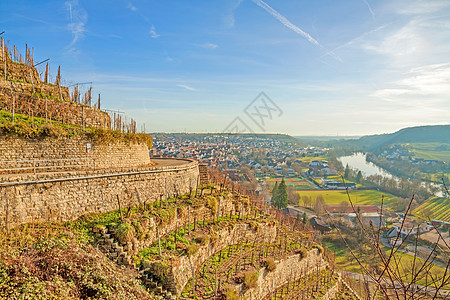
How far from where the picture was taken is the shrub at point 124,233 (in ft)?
34.9

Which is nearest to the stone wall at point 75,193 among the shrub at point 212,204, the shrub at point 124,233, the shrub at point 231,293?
the shrub at point 124,233

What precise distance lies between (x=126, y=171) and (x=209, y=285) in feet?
21.4

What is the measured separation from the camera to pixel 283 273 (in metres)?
16.3

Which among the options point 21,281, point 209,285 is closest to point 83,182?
point 21,281

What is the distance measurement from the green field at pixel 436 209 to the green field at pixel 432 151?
61.4m

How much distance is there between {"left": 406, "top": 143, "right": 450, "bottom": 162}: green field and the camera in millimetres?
113613

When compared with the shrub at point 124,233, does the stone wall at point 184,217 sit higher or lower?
lower

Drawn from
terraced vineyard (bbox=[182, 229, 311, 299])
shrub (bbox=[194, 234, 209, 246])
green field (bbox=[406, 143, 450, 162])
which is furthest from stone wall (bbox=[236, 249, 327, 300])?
green field (bbox=[406, 143, 450, 162])

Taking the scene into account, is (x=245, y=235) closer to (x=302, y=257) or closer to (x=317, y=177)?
(x=302, y=257)

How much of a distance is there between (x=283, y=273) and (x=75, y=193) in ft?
40.3

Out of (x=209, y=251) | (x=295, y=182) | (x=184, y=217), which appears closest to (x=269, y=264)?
(x=209, y=251)

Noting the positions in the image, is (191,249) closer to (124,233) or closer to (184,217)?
(184,217)

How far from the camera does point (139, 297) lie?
29.5 feet

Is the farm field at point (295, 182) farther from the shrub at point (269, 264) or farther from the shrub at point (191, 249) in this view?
the shrub at point (191, 249)
